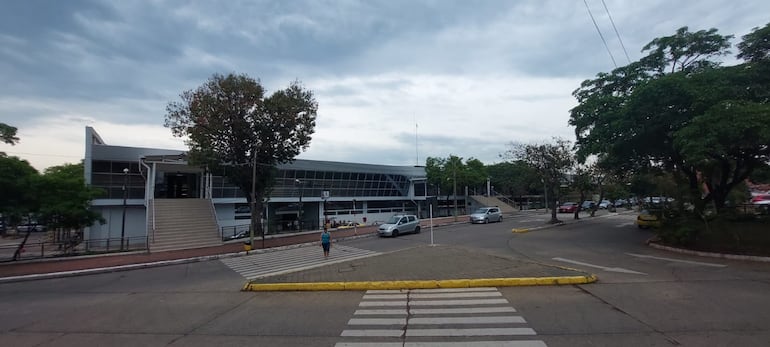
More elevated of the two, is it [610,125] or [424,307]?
[610,125]

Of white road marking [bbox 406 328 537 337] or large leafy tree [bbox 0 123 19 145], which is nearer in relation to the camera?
white road marking [bbox 406 328 537 337]

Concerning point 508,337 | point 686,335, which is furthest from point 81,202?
point 686,335

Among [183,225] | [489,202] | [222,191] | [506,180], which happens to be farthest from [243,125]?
[506,180]

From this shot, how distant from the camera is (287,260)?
59.6 ft

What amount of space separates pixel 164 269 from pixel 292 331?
→ 12.9m

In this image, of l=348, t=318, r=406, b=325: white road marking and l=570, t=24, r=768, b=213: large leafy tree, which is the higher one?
l=570, t=24, r=768, b=213: large leafy tree

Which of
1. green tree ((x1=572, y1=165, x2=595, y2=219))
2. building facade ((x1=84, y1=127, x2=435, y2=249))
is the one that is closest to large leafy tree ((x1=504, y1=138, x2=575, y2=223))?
green tree ((x1=572, y1=165, x2=595, y2=219))

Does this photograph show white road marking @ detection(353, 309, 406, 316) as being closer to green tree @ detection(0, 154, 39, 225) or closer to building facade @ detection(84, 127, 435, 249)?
green tree @ detection(0, 154, 39, 225)

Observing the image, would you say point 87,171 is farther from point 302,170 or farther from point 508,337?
point 508,337

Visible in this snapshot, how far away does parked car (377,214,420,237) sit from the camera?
27.7 metres

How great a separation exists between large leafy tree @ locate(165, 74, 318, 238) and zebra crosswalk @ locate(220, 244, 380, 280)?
4.86m

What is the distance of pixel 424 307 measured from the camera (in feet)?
27.4

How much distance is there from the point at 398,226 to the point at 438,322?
2121cm

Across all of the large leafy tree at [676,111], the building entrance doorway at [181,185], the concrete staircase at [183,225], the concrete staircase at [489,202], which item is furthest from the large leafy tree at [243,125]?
the concrete staircase at [489,202]
